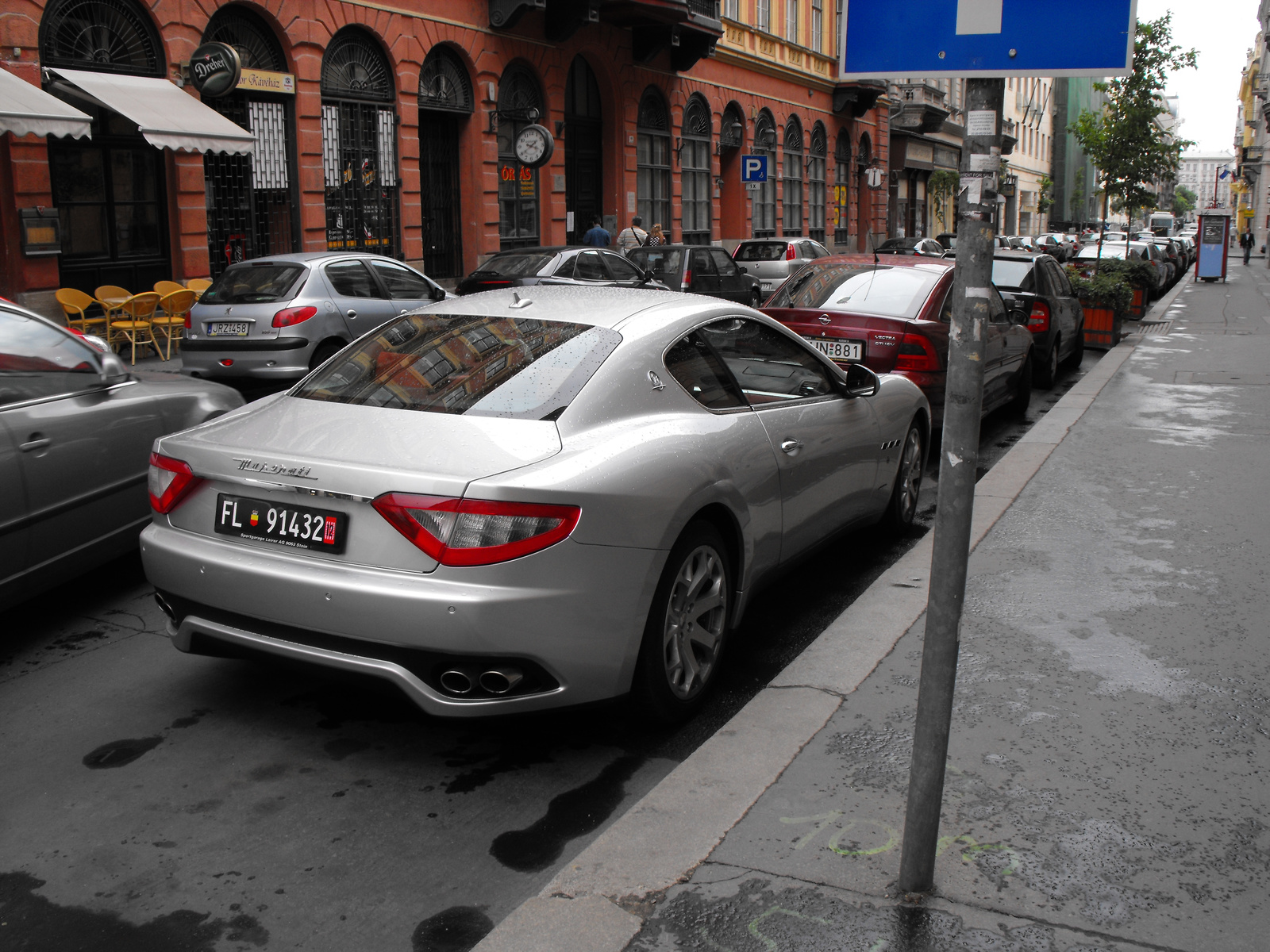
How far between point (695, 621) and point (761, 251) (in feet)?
71.4

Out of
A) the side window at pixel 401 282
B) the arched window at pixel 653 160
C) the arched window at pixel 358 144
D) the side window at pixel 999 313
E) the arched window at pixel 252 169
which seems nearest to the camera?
the side window at pixel 999 313

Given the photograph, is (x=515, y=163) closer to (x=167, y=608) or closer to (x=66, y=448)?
(x=66, y=448)

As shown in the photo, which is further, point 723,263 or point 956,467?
point 723,263

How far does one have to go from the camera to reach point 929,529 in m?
6.97

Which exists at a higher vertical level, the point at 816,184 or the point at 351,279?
the point at 816,184

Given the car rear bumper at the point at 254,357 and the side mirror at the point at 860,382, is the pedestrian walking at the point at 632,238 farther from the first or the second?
the side mirror at the point at 860,382

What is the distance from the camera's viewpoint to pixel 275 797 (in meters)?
3.62

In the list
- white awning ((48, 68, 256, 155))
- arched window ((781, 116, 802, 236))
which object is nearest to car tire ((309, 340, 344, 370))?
white awning ((48, 68, 256, 155))

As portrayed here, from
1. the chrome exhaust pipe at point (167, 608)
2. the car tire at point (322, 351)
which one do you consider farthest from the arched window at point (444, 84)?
the chrome exhaust pipe at point (167, 608)

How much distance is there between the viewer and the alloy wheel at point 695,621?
13.3ft

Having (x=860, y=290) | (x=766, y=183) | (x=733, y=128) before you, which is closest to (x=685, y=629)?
(x=860, y=290)

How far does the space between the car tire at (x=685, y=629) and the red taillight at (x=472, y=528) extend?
1.90 ft

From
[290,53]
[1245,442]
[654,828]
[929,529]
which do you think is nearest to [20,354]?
[654,828]

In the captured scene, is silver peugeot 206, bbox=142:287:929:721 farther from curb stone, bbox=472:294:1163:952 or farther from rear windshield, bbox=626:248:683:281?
rear windshield, bbox=626:248:683:281
